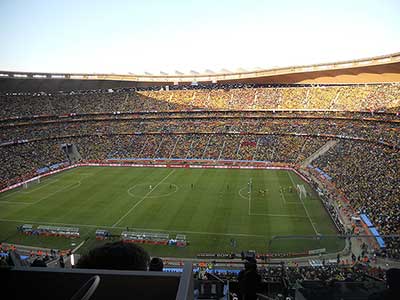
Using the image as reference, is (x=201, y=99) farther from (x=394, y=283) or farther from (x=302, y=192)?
(x=394, y=283)

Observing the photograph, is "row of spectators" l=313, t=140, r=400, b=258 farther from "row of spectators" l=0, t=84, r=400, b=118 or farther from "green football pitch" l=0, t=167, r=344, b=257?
"row of spectators" l=0, t=84, r=400, b=118

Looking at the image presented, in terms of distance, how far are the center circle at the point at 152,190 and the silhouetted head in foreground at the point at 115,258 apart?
113 feet

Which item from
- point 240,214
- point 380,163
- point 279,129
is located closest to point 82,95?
point 279,129

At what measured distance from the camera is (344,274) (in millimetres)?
16406

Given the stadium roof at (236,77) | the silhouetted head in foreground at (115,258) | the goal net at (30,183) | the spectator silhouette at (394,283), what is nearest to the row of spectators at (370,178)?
the spectator silhouette at (394,283)

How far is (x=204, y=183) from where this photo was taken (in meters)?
43.2

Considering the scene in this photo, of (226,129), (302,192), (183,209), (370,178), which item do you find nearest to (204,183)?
(183,209)

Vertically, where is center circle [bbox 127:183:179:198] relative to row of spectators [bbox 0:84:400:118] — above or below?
below

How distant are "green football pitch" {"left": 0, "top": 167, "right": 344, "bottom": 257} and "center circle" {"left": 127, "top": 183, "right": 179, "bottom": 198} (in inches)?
2.7

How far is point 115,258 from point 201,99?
242 feet

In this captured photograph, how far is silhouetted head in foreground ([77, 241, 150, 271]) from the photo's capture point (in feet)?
12.2

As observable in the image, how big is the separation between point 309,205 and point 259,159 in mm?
21950

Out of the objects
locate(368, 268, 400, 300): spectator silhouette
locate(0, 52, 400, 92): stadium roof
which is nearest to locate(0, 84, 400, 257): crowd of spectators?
locate(0, 52, 400, 92): stadium roof

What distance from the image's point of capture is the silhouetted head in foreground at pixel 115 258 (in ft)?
12.2
